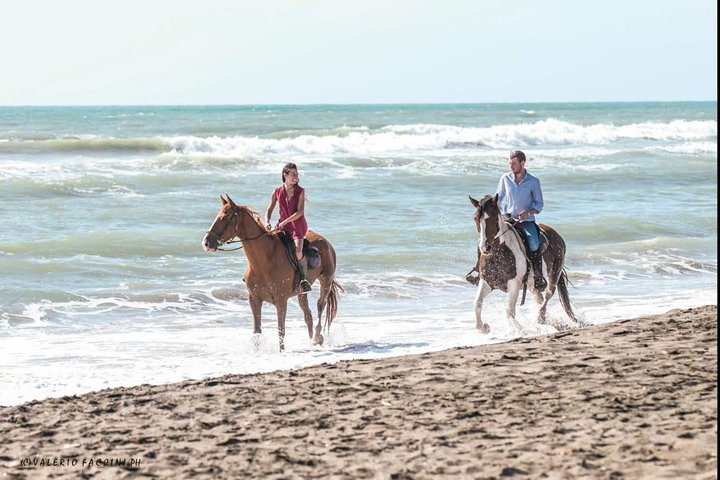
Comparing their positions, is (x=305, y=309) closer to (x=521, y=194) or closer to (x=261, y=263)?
(x=261, y=263)

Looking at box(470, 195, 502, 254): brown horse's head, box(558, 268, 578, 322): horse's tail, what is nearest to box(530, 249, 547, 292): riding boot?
box(558, 268, 578, 322): horse's tail

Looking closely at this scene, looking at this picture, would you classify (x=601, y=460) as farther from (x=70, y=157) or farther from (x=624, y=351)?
(x=70, y=157)

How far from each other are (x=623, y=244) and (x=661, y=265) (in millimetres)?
2193

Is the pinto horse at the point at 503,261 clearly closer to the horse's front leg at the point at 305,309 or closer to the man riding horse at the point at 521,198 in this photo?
the man riding horse at the point at 521,198

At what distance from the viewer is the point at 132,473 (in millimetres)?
6027

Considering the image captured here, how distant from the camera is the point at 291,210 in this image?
1105cm

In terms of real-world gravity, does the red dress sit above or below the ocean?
above

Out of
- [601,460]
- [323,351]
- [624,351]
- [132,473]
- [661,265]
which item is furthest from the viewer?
[661,265]

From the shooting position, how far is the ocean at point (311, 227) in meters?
10.8

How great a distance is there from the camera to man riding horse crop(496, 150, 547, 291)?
11234 millimetres

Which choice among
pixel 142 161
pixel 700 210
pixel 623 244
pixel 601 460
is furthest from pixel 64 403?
pixel 142 161

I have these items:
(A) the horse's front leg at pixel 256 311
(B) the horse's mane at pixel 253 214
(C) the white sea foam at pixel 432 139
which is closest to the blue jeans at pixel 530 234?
(B) the horse's mane at pixel 253 214

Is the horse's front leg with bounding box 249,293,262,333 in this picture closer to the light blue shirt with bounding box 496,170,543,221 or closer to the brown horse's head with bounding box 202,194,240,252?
the brown horse's head with bounding box 202,194,240,252

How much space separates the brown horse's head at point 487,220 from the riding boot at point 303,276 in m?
1.70
